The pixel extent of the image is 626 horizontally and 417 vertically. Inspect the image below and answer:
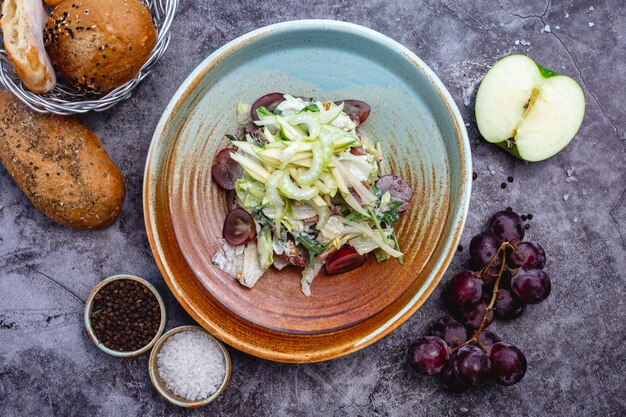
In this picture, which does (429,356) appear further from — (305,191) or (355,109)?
(355,109)

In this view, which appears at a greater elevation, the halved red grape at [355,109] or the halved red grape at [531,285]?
the halved red grape at [355,109]

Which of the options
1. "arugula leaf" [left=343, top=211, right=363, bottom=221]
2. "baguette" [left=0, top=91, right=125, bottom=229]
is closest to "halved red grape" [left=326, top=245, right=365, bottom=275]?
"arugula leaf" [left=343, top=211, right=363, bottom=221]

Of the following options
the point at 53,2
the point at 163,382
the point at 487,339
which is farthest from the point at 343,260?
the point at 53,2

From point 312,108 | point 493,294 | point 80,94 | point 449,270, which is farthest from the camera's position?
point 449,270

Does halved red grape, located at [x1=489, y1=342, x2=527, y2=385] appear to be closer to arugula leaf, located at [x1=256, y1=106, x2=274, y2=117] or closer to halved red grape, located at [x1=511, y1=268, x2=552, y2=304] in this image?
halved red grape, located at [x1=511, y1=268, x2=552, y2=304]

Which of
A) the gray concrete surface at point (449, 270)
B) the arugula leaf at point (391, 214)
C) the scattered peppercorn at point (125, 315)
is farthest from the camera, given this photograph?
the gray concrete surface at point (449, 270)

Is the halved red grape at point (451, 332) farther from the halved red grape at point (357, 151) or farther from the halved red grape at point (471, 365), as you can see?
the halved red grape at point (357, 151)

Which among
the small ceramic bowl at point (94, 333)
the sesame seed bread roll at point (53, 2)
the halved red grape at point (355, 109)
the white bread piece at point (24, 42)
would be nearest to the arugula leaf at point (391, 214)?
the halved red grape at point (355, 109)
